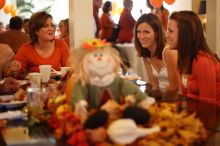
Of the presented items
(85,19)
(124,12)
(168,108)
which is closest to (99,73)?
(168,108)

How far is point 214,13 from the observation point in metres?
4.05

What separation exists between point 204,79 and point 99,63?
99 centimetres

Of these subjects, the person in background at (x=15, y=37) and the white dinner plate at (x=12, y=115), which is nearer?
the white dinner plate at (x=12, y=115)

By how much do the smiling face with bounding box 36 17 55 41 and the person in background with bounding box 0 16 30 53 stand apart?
4.82 ft

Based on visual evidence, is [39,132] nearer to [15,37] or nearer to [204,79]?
[204,79]

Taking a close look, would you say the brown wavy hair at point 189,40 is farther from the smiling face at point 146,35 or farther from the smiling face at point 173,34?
the smiling face at point 146,35

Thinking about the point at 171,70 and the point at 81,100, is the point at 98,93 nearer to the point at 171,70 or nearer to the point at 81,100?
the point at 81,100

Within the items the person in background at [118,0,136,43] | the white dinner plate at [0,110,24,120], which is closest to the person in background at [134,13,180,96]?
the white dinner plate at [0,110,24,120]

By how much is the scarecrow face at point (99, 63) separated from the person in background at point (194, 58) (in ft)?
3.07

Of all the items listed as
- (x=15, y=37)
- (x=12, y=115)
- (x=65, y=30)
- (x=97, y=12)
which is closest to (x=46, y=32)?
(x=65, y=30)

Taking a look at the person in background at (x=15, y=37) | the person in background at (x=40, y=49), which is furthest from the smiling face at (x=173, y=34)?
the person in background at (x=15, y=37)

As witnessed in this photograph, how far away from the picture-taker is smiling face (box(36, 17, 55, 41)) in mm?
3299

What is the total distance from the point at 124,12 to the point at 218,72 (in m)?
5.79

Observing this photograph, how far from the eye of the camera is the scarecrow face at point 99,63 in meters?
1.19
